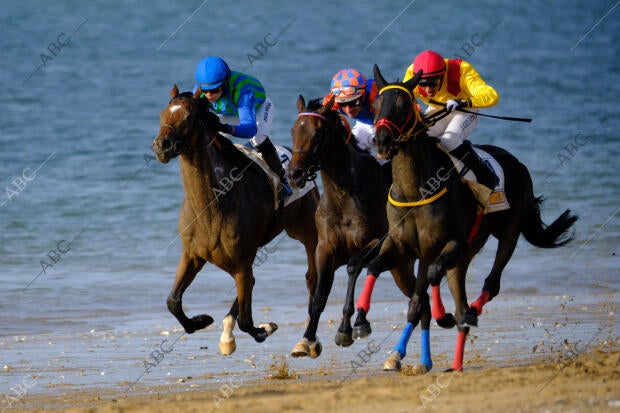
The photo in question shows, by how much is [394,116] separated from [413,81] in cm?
39

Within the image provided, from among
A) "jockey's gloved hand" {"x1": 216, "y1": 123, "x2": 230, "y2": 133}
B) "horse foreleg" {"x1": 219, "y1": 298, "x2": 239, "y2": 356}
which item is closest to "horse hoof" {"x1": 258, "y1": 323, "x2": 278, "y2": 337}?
"horse foreleg" {"x1": 219, "y1": 298, "x2": 239, "y2": 356}

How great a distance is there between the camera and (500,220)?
33.8ft

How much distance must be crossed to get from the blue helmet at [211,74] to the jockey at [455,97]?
147 centimetres

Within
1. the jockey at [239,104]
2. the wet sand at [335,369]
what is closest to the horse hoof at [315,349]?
the wet sand at [335,369]

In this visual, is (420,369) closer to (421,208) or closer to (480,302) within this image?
(480,302)

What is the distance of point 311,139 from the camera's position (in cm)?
962

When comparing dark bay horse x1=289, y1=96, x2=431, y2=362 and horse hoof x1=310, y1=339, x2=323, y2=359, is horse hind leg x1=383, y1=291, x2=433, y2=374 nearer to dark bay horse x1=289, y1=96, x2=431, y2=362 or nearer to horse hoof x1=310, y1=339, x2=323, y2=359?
dark bay horse x1=289, y1=96, x2=431, y2=362

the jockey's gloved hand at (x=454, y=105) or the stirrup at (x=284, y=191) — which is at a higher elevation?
the jockey's gloved hand at (x=454, y=105)

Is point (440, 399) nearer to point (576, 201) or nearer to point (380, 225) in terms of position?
point (380, 225)

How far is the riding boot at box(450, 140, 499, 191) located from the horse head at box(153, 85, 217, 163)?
192cm

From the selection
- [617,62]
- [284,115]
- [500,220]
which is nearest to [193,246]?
[500,220]

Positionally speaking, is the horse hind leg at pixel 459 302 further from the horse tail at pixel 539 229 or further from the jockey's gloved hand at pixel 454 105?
the horse tail at pixel 539 229

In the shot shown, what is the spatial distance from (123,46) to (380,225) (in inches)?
1392

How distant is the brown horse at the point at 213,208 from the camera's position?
961cm
